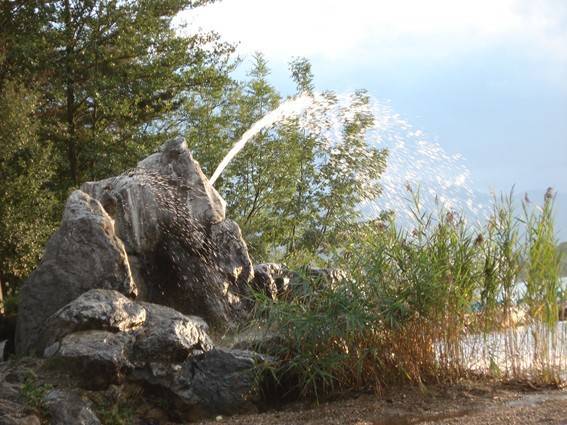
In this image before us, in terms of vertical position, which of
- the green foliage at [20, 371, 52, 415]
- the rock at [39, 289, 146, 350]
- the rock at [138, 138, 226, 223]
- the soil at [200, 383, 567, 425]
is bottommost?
the soil at [200, 383, 567, 425]

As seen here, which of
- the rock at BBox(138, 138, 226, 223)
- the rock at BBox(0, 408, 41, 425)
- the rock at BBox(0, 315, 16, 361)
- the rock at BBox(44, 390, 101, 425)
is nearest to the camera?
the rock at BBox(0, 408, 41, 425)

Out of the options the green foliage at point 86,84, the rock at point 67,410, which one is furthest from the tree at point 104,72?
the rock at point 67,410

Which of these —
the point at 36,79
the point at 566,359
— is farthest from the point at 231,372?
the point at 36,79

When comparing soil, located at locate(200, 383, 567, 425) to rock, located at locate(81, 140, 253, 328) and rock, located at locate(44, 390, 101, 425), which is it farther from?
rock, located at locate(81, 140, 253, 328)

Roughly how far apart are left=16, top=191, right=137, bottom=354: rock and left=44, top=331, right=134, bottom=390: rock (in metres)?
1.55

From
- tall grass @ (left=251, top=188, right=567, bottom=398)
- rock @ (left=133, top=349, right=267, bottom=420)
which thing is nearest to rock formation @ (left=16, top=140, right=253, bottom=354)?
rock @ (left=133, top=349, right=267, bottom=420)

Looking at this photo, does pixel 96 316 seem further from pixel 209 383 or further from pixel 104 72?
pixel 104 72

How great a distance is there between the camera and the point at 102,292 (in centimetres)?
773

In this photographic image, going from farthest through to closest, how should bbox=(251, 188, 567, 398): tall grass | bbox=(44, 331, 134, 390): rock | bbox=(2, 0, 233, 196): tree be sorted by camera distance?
bbox=(2, 0, 233, 196): tree
bbox=(251, 188, 567, 398): tall grass
bbox=(44, 331, 134, 390): rock

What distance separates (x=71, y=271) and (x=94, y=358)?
2.01 metres

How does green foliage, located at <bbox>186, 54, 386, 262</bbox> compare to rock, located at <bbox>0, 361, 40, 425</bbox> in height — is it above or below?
above

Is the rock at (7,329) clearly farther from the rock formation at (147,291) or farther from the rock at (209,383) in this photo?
the rock at (209,383)

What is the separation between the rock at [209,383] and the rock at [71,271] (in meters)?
1.85

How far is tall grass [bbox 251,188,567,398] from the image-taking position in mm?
7320
